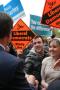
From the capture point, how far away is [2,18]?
133 inches

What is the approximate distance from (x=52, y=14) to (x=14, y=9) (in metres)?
0.66

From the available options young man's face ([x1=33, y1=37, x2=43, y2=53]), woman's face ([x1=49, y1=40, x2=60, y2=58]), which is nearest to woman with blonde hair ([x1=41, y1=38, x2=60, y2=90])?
woman's face ([x1=49, y1=40, x2=60, y2=58])

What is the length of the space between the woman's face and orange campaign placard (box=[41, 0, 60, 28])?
618mm

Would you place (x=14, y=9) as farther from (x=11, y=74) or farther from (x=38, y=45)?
(x=11, y=74)

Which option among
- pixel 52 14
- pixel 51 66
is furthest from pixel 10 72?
pixel 51 66

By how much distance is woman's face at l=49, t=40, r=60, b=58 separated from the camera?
5972 millimetres

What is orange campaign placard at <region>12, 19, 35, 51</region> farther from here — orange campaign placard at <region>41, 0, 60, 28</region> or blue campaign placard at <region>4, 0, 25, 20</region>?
orange campaign placard at <region>41, 0, 60, 28</region>

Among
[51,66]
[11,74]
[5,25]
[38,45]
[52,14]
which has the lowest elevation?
[11,74]

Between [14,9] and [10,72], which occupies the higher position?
[14,9]

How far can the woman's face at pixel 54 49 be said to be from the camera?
235 inches

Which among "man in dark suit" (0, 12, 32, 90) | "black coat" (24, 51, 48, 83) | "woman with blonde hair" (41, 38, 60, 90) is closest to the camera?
"man in dark suit" (0, 12, 32, 90)

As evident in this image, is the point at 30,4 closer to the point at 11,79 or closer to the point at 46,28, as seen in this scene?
the point at 46,28

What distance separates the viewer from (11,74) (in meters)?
3.21

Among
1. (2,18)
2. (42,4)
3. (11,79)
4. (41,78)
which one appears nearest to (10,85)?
(11,79)
